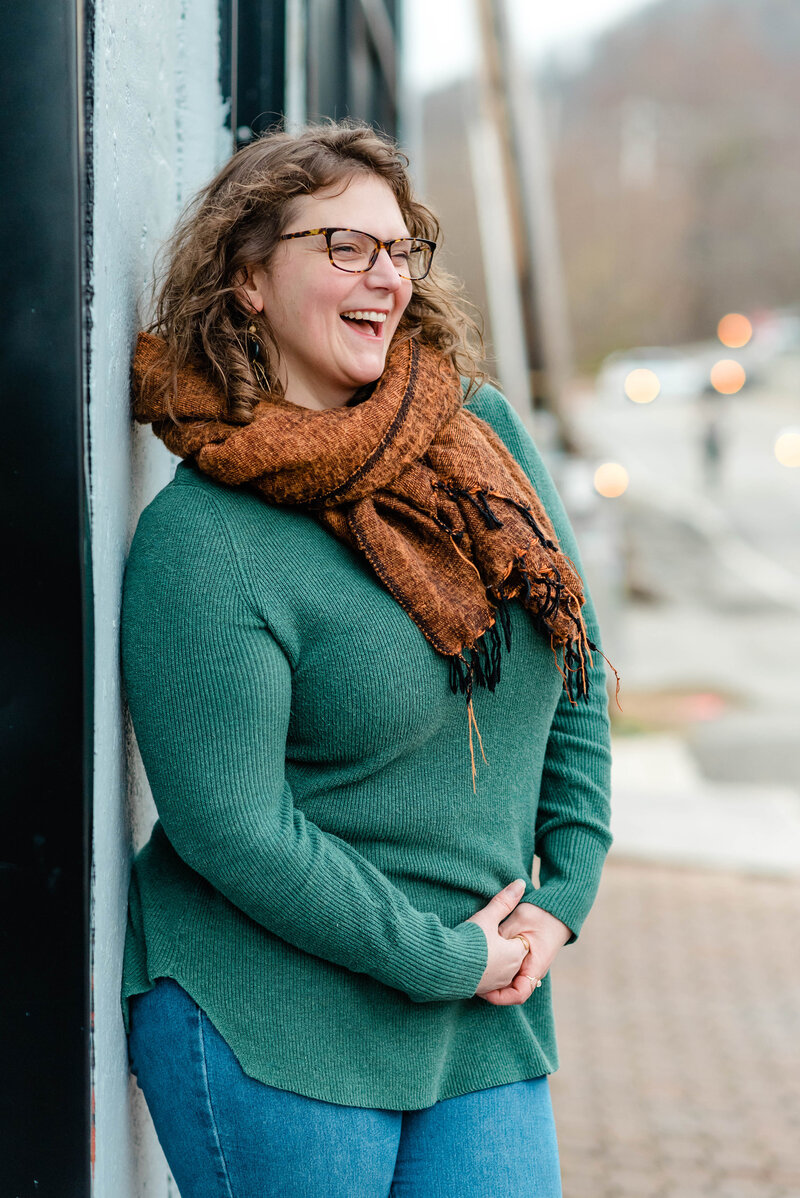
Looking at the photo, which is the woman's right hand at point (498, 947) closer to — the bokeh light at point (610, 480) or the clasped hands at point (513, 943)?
the clasped hands at point (513, 943)

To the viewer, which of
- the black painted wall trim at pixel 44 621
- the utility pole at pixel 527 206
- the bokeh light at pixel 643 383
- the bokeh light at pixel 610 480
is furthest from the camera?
the bokeh light at pixel 643 383

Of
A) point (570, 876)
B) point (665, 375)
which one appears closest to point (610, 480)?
point (570, 876)

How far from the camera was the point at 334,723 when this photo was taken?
4.77 ft

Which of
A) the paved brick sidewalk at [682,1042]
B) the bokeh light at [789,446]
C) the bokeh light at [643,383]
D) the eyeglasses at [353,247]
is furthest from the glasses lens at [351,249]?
the bokeh light at [789,446]

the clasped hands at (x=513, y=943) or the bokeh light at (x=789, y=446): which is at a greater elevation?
the clasped hands at (x=513, y=943)

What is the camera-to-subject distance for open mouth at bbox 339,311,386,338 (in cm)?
161

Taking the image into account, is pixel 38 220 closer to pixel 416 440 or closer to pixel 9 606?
pixel 9 606

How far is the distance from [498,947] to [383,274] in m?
0.89

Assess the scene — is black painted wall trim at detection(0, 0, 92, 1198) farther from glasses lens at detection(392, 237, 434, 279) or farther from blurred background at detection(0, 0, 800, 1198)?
glasses lens at detection(392, 237, 434, 279)

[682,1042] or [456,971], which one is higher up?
[456,971]

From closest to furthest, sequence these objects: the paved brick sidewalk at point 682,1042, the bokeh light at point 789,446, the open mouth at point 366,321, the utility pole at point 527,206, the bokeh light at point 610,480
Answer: the open mouth at point 366,321
the paved brick sidewalk at point 682,1042
the utility pole at point 527,206
the bokeh light at point 610,480
the bokeh light at point 789,446

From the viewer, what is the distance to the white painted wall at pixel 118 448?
1443 mm

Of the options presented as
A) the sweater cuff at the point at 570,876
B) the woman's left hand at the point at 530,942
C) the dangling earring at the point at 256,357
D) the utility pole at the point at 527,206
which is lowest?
the woman's left hand at the point at 530,942

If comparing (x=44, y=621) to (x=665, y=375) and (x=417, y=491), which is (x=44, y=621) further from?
(x=665, y=375)
